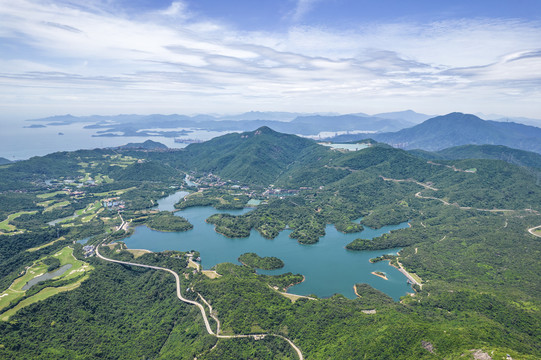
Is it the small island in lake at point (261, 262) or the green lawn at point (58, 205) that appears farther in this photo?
the green lawn at point (58, 205)

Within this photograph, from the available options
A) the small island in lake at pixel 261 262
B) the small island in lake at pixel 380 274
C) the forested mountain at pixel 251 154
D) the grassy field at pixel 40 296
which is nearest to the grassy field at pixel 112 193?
the forested mountain at pixel 251 154

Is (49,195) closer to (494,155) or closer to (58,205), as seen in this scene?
(58,205)

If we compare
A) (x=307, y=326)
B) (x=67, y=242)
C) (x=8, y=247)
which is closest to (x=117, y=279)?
(x=67, y=242)

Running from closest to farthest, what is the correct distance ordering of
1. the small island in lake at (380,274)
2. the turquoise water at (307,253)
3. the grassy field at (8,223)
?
the turquoise water at (307,253) < the small island in lake at (380,274) < the grassy field at (8,223)

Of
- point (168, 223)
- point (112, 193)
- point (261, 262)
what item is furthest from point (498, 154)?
point (112, 193)

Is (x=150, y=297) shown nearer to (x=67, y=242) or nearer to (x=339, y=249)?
(x=67, y=242)

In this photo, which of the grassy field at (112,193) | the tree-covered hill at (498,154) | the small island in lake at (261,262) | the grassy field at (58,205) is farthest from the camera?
the tree-covered hill at (498,154)

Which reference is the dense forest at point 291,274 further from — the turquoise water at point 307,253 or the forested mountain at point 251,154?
the forested mountain at point 251,154
